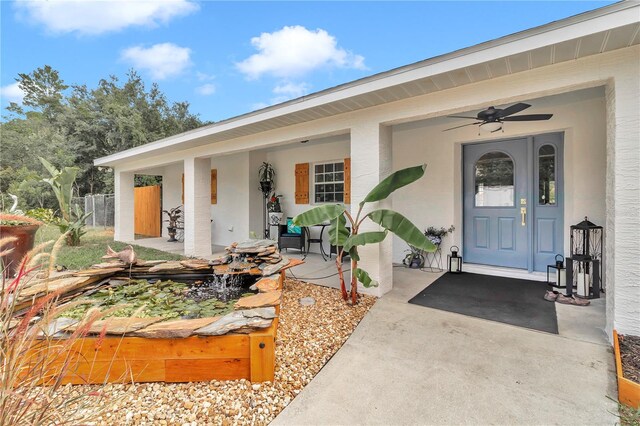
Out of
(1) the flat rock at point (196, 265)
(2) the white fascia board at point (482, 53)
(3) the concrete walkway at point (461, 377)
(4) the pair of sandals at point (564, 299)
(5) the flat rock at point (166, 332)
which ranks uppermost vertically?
(2) the white fascia board at point (482, 53)

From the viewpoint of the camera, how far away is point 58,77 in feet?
61.3

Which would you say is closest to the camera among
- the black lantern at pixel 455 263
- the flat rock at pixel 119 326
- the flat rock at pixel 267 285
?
the flat rock at pixel 119 326

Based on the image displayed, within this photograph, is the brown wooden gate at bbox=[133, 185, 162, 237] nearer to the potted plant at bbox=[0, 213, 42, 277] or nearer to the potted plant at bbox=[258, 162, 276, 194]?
the potted plant at bbox=[258, 162, 276, 194]

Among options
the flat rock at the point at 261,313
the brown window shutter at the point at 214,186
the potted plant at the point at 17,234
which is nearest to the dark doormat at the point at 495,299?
the flat rock at the point at 261,313

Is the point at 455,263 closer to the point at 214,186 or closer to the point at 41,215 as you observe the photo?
the point at 214,186

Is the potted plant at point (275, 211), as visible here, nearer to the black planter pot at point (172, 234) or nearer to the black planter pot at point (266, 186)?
the black planter pot at point (266, 186)

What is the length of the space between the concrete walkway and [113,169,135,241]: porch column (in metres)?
8.87

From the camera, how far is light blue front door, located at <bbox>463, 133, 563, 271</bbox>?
4.80 meters

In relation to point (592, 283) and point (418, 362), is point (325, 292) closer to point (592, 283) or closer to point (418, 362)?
point (418, 362)

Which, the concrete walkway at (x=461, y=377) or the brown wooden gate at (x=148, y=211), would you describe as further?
the brown wooden gate at (x=148, y=211)

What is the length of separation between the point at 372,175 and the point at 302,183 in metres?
3.71

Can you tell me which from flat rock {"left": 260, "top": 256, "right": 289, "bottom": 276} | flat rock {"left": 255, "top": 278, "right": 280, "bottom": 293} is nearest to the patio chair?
flat rock {"left": 260, "top": 256, "right": 289, "bottom": 276}

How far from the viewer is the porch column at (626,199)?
2533 millimetres

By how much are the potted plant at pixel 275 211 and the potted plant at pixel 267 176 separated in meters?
0.44
